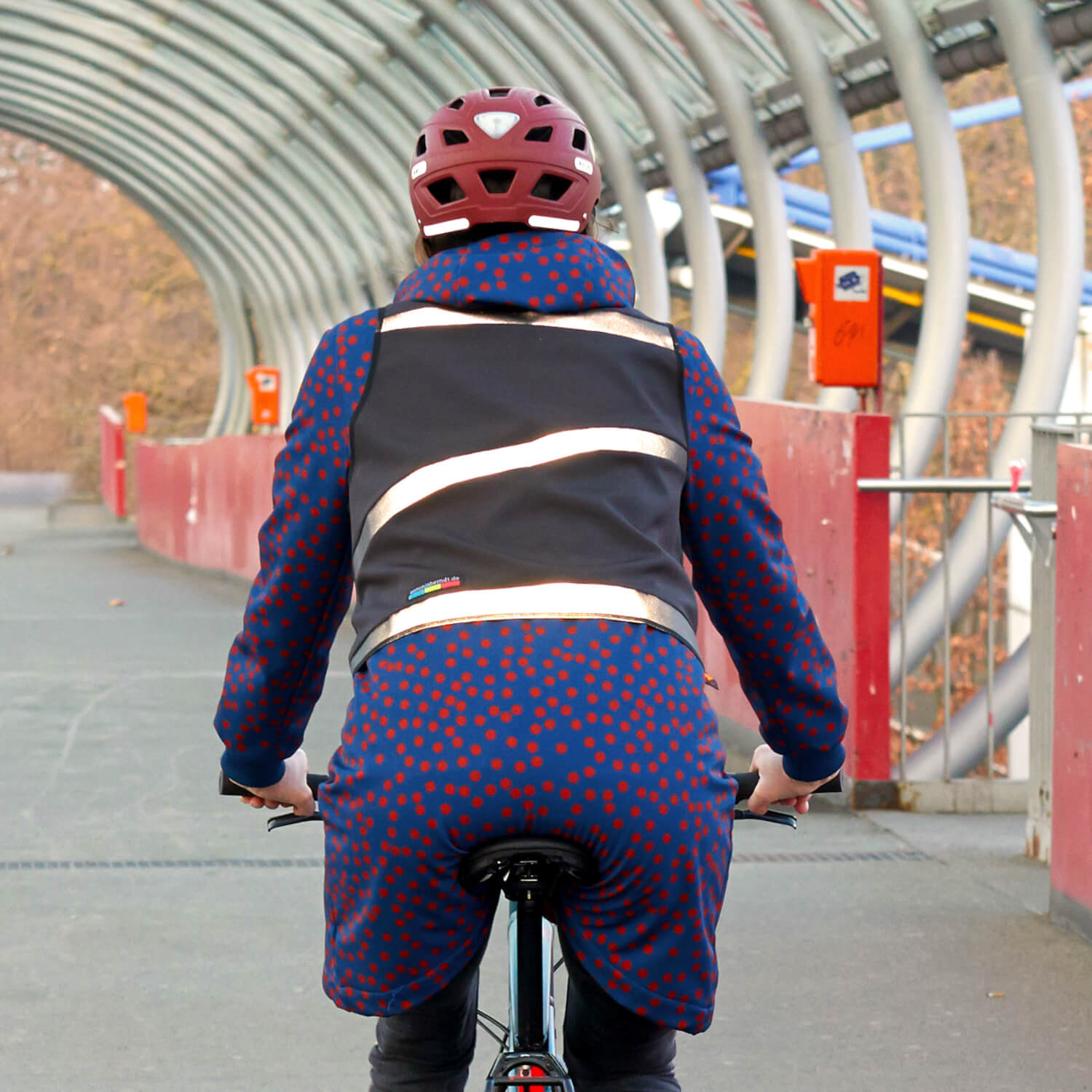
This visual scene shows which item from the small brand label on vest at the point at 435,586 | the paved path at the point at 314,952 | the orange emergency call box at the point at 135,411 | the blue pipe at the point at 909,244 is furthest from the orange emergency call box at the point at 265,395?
the small brand label on vest at the point at 435,586

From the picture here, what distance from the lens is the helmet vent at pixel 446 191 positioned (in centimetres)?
243

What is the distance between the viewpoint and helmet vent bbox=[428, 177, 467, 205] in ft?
7.98

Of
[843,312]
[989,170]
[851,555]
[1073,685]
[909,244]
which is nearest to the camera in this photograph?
[1073,685]

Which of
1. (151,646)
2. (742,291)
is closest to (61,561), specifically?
(742,291)

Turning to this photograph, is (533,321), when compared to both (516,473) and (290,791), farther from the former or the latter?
(290,791)

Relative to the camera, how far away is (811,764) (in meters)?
2.46

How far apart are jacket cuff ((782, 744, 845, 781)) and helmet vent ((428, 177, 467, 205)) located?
775mm

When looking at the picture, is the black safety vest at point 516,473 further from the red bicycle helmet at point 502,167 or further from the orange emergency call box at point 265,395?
the orange emergency call box at point 265,395

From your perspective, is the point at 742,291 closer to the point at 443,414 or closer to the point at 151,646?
the point at 151,646

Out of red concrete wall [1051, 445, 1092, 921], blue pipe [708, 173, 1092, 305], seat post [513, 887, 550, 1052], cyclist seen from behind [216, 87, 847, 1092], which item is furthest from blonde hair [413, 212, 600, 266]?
blue pipe [708, 173, 1092, 305]

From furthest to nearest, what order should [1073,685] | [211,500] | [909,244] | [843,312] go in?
1. [909,244]
2. [211,500]
3. [843,312]
4. [1073,685]

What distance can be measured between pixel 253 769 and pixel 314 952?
242 cm

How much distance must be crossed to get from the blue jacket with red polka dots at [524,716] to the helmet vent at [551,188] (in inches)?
1.8

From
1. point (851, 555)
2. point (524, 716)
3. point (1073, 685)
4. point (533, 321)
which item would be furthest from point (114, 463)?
point (524, 716)
